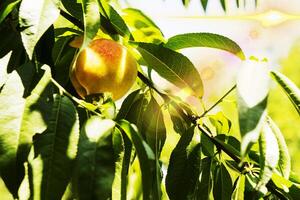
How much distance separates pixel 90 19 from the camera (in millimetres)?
589

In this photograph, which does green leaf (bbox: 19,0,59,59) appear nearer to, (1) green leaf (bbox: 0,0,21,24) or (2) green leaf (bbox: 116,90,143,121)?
(1) green leaf (bbox: 0,0,21,24)

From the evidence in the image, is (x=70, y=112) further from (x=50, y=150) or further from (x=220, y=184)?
(x=220, y=184)

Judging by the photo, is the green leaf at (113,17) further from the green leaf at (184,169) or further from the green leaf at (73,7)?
the green leaf at (184,169)

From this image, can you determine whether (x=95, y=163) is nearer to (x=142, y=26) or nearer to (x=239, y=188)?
(x=239, y=188)

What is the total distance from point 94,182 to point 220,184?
13.3 inches

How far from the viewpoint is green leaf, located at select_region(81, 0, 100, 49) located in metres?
0.56

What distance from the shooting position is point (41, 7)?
1.85 feet

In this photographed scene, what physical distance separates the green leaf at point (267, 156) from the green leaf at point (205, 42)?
0.39 ft

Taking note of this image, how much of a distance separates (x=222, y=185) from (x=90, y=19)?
362 millimetres

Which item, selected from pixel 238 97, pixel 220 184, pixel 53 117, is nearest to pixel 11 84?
pixel 53 117

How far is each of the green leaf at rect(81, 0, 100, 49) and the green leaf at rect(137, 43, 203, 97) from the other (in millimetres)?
128

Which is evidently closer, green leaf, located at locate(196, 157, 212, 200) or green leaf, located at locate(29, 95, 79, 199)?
green leaf, located at locate(29, 95, 79, 199)

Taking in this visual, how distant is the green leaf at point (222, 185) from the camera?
791 millimetres

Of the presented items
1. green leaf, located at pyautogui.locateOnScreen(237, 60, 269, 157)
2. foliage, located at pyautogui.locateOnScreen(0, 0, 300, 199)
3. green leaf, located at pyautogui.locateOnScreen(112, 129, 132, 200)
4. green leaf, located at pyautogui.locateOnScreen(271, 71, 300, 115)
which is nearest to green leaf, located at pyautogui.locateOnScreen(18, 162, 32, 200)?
foliage, located at pyautogui.locateOnScreen(0, 0, 300, 199)
